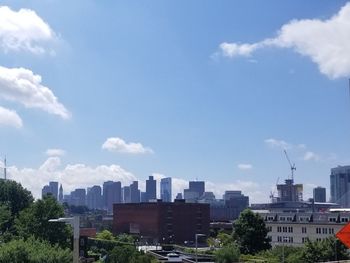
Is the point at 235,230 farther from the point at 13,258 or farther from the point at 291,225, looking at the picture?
the point at 13,258

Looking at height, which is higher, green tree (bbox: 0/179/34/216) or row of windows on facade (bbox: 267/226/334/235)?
green tree (bbox: 0/179/34/216)

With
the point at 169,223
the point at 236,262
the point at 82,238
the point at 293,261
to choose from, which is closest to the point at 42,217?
the point at 236,262

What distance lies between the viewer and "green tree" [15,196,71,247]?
74.2 m

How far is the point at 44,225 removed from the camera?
75.1 metres

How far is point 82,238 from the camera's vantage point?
25.9 metres

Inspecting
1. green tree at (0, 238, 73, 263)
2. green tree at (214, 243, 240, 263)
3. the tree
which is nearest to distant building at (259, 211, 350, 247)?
the tree

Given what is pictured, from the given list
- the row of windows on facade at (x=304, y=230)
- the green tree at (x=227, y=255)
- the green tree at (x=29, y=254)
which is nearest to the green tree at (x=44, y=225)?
the green tree at (x=29, y=254)

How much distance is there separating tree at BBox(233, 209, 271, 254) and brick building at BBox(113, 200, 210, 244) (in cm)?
8294

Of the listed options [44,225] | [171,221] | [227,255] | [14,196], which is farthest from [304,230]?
[171,221]

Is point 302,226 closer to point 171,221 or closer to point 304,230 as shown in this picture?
point 304,230

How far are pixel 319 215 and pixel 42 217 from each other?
58.9 meters

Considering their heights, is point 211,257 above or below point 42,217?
below

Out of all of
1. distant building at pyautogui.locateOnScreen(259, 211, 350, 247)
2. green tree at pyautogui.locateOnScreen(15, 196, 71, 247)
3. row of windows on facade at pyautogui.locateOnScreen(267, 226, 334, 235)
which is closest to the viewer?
green tree at pyautogui.locateOnScreen(15, 196, 71, 247)

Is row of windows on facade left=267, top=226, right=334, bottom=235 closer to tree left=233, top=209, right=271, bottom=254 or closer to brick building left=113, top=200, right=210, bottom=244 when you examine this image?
tree left=233, top=209, right=271, bottom=254
